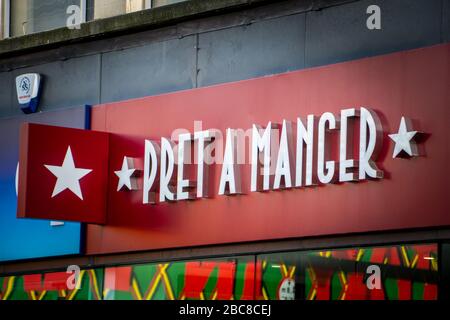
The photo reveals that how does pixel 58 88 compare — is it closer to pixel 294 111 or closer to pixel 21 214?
pixel 21 214

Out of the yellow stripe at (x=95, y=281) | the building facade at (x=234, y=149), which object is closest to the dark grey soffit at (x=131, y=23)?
the building facade at (x=234, y=149)

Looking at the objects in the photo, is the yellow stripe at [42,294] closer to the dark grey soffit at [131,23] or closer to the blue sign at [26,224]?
the blue sign at [26,224]

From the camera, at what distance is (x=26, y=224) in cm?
1788

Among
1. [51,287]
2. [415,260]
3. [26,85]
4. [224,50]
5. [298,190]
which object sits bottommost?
[51,287]

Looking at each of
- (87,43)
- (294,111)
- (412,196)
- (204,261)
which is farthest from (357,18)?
(87,43)

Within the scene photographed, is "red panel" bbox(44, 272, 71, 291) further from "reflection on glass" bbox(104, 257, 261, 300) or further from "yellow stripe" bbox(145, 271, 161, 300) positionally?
"yellow stripe" bbox(145, 271, 161, 300)

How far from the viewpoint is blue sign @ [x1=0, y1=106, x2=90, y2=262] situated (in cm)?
1730

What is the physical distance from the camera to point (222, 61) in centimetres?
1583

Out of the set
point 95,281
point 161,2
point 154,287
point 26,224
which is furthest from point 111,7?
point 154,287

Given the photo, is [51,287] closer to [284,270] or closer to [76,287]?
[76,287]

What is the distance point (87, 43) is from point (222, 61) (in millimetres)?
2605

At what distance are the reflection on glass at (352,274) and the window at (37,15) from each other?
17.4ft

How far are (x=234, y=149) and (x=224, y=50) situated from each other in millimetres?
1358

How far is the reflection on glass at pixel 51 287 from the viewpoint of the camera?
56.0 feet
